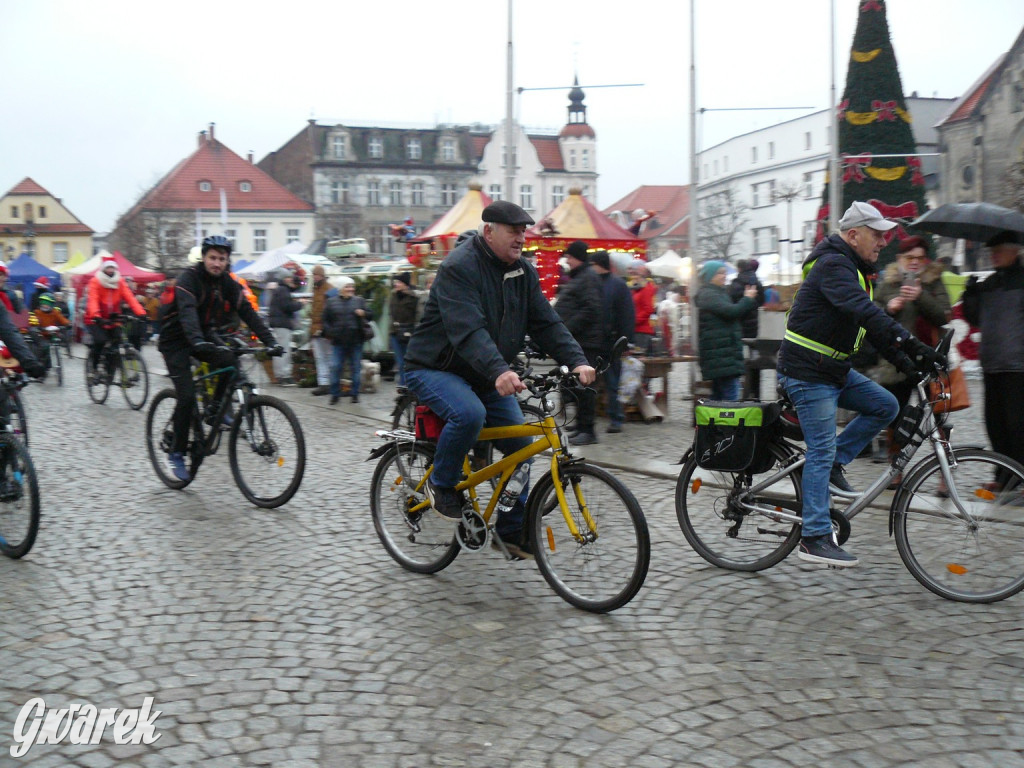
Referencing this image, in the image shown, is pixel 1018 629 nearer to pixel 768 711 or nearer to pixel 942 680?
pixel 942 680

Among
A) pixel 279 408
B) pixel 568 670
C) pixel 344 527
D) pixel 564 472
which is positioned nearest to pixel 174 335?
pixel 279 408

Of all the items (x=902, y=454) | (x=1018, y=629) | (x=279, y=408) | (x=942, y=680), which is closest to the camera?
(x=942, y=680)

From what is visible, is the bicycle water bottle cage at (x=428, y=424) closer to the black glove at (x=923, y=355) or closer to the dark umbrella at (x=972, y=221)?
the black glove at (x=923, y=355)

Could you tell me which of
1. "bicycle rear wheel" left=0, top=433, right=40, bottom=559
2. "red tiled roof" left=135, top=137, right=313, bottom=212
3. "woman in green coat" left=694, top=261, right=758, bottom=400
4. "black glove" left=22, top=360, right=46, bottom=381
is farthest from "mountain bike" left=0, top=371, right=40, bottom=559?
"red tiled roof" left=135, top=137, right=313, bottom=212

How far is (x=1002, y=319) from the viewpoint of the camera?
684cm

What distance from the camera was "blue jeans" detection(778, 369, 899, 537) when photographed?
5176mm

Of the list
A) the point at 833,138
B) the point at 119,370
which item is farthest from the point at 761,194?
the point at 119,370

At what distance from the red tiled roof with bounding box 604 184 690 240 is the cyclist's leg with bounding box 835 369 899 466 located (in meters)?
85.1

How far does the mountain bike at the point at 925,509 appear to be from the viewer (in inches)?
191

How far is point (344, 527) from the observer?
6805 mm

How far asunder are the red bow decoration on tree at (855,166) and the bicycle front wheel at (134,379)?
1343 cm

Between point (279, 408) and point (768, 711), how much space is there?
446 centimetres

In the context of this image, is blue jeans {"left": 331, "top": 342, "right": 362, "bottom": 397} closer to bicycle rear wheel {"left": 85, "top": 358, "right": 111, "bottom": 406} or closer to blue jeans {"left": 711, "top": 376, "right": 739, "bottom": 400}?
bicycle rear wheel {"left": 85, "top": 358, "right": 111, "bottom": 406}

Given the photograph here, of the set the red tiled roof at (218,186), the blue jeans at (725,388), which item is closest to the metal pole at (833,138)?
the blue jeans at (725,388)
